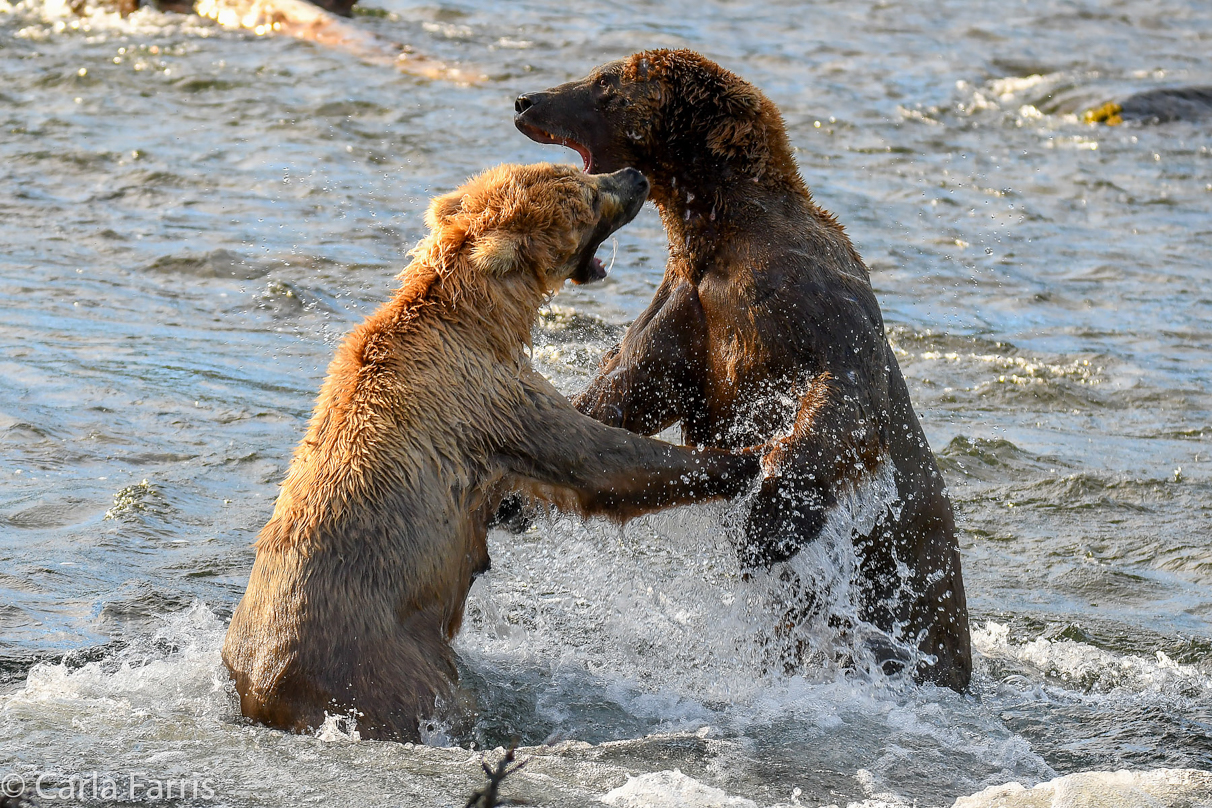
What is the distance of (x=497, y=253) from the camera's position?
15.9ft

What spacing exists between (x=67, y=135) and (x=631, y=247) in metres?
5.01

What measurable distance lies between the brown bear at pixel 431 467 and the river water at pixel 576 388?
0.22 m

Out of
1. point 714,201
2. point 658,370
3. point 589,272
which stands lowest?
point 658,370

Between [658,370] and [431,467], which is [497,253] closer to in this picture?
[431,467]

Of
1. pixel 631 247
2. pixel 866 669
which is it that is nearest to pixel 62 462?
pixel 866 669

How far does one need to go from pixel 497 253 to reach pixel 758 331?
0.93m

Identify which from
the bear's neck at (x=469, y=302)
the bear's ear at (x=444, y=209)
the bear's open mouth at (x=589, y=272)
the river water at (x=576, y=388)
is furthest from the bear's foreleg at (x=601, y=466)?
the bear's ear at (x=444, y=209)

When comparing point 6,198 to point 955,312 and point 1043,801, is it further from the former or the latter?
point 1043,801

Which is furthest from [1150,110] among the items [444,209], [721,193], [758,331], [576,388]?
[444,209]

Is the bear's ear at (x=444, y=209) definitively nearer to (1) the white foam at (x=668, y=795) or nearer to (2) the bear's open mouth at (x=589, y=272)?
(2) the bear's open mouth at (x=589, y=272)

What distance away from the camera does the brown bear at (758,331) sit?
510cm

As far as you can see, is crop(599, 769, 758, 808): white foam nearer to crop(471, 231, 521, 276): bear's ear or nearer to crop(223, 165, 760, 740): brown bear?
crop(223, 165, 760, 740): brown bear

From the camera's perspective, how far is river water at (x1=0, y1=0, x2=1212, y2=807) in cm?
474

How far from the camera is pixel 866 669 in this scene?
5.28 m
